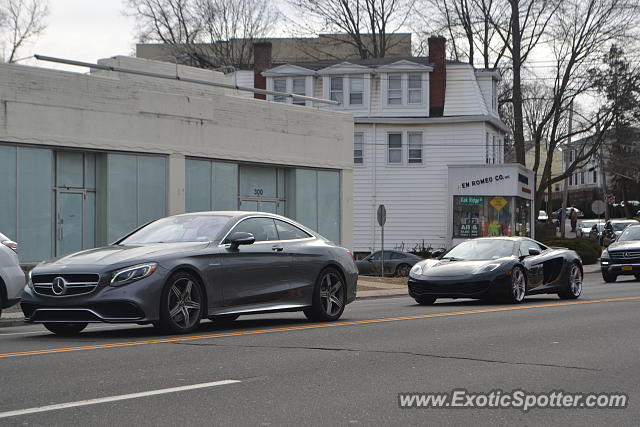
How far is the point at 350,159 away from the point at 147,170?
885 cm

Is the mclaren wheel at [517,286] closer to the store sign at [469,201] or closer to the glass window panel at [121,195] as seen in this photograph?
the glass window panel at [121,195]

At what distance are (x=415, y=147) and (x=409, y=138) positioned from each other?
524 millimetres

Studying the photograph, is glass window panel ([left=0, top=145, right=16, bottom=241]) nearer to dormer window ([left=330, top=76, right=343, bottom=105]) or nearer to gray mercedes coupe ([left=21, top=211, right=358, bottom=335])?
gray mercedes coupe ([left=21, top=211, right=358, bottom=335])

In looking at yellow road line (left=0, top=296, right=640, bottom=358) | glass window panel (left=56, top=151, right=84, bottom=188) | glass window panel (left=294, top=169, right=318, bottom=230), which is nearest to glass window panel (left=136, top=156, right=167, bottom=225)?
glass window panel (left=56, top=151, right=84, bottom=188)

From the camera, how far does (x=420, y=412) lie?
7.01m

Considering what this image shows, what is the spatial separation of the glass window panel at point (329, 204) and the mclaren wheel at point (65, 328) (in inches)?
828

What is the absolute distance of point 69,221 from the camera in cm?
2589

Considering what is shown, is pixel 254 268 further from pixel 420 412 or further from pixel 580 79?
pixel 580 79

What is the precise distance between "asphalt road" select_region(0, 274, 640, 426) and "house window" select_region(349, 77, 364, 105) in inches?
1403

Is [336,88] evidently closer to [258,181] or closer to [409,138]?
[409,138]

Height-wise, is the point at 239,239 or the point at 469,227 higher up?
the point at 239,239

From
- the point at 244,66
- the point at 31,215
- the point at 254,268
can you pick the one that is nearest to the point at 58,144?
the point at 31,215

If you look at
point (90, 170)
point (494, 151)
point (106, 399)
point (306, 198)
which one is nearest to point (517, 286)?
point (106, 399)

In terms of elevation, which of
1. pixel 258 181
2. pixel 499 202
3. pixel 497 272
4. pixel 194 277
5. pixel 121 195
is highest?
pixel 258 181
